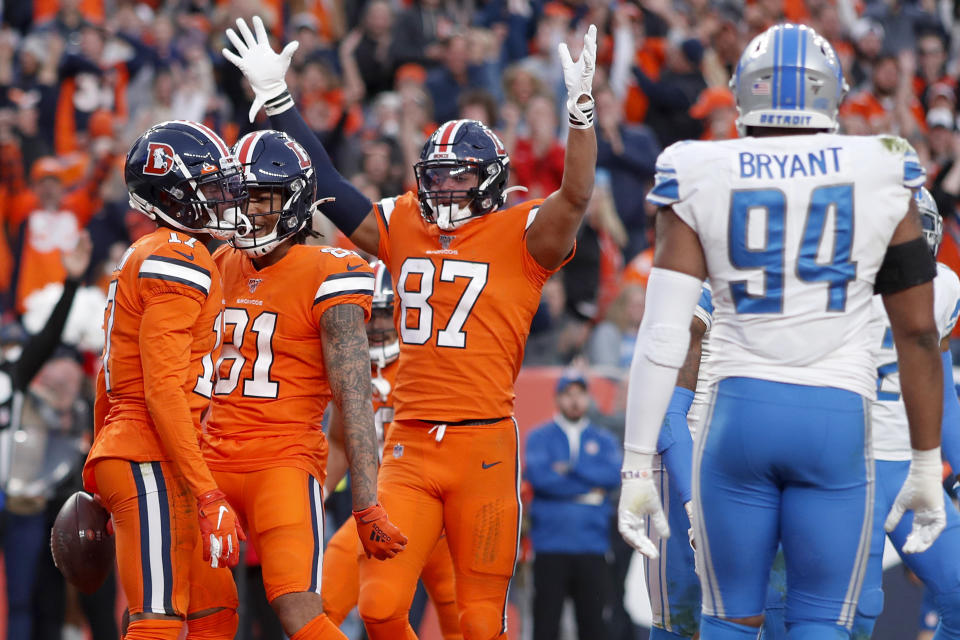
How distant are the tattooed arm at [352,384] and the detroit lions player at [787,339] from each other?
1.27 metres

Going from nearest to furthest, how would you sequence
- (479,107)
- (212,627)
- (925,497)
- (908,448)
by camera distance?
(925,497), (212,627), (908,448), (479,107)

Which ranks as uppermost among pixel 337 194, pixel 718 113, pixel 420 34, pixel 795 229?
pixel 420 34

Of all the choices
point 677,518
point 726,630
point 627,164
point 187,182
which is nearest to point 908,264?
point 726,630

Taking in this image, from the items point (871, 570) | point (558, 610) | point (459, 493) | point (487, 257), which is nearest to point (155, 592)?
point (459, 493)

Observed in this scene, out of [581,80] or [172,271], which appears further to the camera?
[581,80]

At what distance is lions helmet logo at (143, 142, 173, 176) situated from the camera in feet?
15.6

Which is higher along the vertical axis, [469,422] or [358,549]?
[469,422]

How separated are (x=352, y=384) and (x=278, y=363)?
30cm

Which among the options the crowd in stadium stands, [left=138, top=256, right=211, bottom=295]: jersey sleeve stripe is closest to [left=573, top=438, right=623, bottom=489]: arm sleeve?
the crowd in stadium stands

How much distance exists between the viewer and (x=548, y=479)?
8.32 metres

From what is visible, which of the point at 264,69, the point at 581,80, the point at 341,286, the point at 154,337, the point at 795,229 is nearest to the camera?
the point at 795,229

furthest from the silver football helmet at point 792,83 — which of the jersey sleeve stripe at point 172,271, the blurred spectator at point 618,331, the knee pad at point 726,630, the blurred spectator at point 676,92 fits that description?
the blurred spectator at point 676,92

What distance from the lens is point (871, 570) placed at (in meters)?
5.07

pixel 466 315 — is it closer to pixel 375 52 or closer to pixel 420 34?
pixel 375 52
